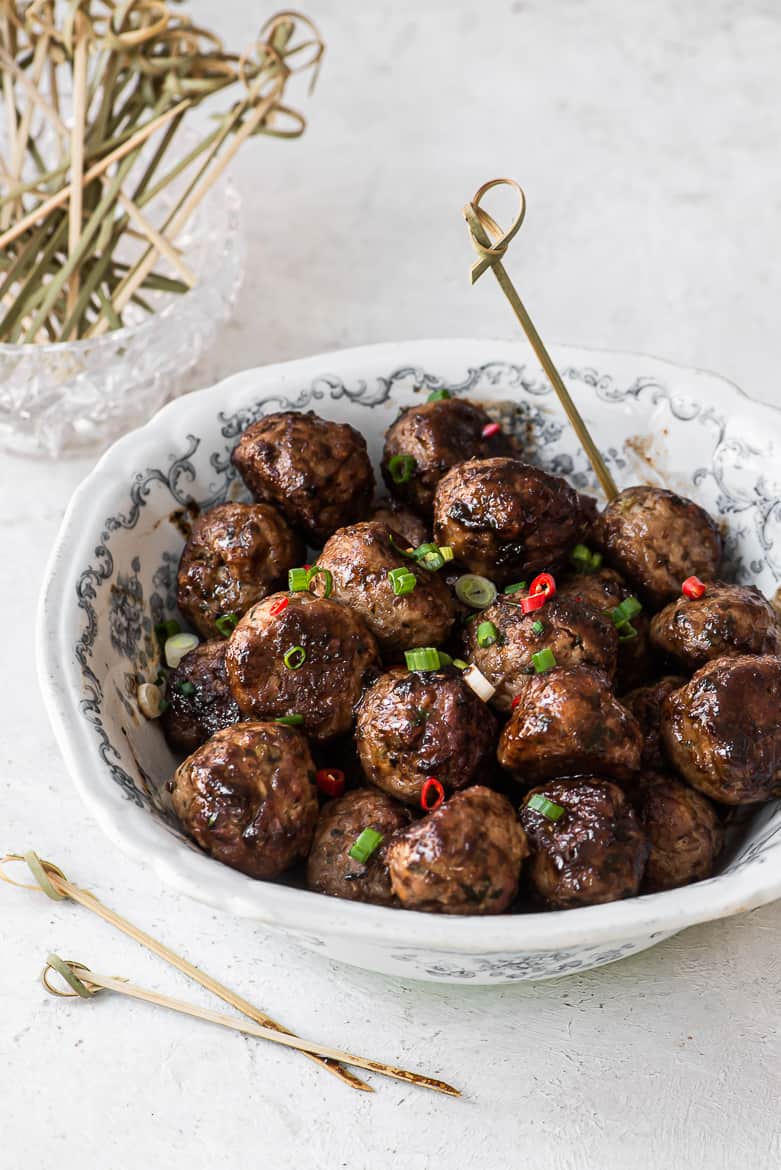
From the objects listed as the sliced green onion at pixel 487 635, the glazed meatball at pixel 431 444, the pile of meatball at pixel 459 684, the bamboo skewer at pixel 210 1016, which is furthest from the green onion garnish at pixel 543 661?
the bamboo skewer at pixel 210 1016

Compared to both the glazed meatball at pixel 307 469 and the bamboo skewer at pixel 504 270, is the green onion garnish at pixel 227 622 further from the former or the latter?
the bamboo skewer at pixel 504 270

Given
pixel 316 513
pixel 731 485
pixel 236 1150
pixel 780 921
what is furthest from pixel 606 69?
pixel 236 1150

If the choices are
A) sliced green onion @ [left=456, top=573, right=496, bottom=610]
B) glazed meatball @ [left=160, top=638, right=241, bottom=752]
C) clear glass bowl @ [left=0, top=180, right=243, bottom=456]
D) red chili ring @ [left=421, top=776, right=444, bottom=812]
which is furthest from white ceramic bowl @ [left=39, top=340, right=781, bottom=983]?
clear glass bowl @ [left=0, top=180, right=243, bottom=456]

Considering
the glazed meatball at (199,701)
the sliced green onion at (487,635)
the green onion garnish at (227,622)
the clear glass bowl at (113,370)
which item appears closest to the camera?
the sliced green onion at (487,635)

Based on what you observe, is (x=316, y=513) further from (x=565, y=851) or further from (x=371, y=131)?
(x=371, y=131)

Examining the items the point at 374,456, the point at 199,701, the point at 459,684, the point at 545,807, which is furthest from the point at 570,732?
the point at 374,456

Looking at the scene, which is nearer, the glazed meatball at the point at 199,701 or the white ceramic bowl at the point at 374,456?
the white ceramic bowl at the point at 374,456

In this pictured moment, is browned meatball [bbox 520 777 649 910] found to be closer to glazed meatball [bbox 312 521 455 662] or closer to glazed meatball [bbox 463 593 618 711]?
glazed meatball [bbox 463 593 618 711]

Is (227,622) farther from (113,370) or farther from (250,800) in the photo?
(113,370)

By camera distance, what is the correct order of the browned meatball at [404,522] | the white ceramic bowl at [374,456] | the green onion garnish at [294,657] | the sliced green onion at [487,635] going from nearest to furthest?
1. the white ceramic bowl at [374,456]
2. the green onion garnish at [294,657]
3. the sliced green onion at [487,635]
4. the browned meatball at [404,522]
